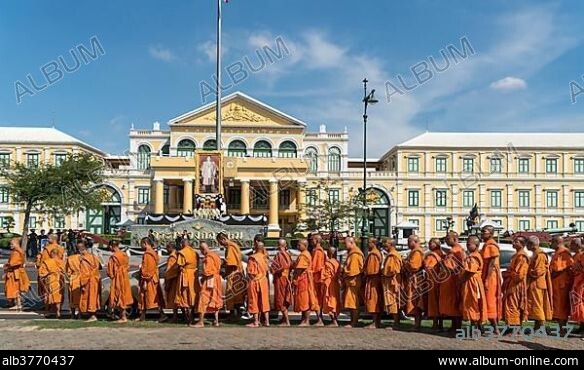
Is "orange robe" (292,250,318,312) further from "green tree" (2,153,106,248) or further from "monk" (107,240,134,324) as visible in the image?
"green tree" (2,153,106,248)

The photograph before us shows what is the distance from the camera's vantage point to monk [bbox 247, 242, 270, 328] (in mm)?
10688

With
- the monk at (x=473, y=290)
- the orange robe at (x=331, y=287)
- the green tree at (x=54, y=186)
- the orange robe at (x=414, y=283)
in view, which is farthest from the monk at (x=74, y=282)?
the green tree at (x=54, y=186)

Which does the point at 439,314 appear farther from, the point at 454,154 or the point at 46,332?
the point at 454,154

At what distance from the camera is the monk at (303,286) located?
10.8 m

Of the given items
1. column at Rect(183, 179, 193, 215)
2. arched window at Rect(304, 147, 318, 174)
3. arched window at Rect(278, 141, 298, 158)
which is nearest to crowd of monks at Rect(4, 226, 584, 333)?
column at Rect(183, 179, 193, 215)

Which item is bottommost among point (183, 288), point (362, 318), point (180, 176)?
point (362, 318)

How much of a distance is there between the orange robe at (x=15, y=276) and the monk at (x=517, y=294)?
390 inches

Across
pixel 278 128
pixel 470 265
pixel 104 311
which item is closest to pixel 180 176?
pixel 278 128

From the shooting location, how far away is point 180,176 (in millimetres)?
55656

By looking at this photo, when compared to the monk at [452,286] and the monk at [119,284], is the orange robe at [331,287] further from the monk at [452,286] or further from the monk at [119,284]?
the monk at [119,284]

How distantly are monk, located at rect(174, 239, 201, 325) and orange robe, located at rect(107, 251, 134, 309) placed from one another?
1010mm
